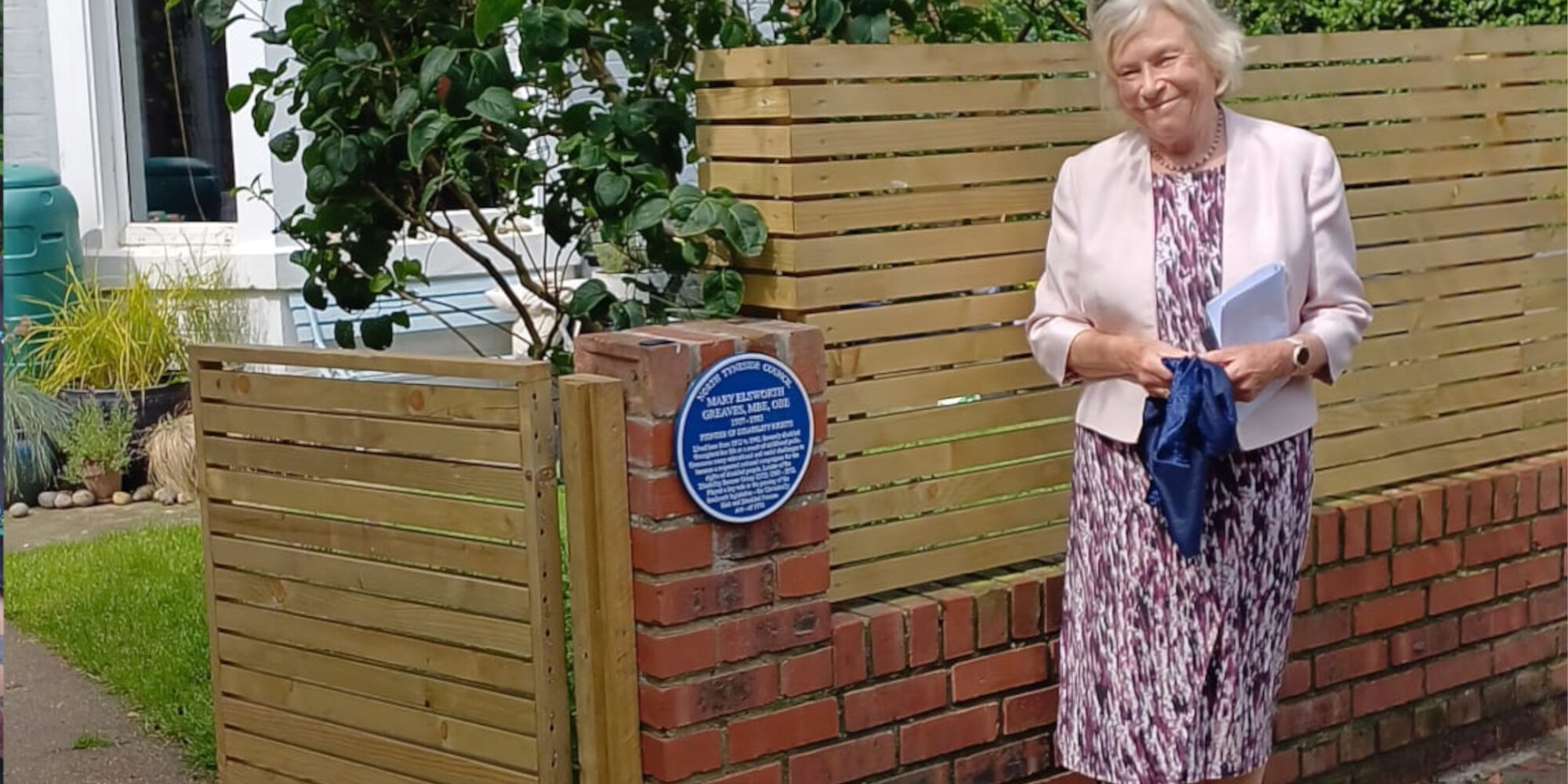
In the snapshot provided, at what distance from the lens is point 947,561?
3.58 meters

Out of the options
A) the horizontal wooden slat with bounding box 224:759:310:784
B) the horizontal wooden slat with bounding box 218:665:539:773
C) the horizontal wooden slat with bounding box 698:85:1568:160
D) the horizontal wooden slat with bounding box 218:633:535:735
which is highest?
the horizontal wooden slat with bounding box 698:85:1568:160

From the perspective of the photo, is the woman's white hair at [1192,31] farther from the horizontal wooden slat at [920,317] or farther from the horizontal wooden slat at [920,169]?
the horizontal wooden slat at [920,317]

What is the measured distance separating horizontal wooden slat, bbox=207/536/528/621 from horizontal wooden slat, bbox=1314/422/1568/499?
6.65 ft

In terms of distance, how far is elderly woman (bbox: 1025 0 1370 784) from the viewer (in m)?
3.11

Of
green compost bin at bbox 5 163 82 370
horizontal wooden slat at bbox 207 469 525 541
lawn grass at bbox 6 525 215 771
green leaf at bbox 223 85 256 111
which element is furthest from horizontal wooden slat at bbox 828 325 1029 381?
green compost bin at bbox 5 163 82 370

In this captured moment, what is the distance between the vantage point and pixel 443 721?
129 inches

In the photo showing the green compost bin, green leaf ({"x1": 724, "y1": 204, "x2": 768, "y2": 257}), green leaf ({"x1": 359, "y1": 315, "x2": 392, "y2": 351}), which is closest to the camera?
green leaf ({"x1": 724, "y1": 204, "x2": 768, "y2": 257})

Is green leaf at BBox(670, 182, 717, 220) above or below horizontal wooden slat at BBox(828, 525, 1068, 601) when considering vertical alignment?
above

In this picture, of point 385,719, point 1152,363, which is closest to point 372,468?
point 385,719

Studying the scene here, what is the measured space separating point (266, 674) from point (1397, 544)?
8.69ft

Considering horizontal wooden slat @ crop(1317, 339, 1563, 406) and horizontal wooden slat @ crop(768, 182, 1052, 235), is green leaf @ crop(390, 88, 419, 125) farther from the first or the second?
horizontal wooden slat @ crop(1317, 339, 1563, 406)

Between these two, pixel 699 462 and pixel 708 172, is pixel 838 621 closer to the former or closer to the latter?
pixel 699 462

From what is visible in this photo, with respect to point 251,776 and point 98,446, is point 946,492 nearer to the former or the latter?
point 251,776

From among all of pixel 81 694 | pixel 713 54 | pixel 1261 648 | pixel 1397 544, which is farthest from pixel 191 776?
pixel 1397 544
